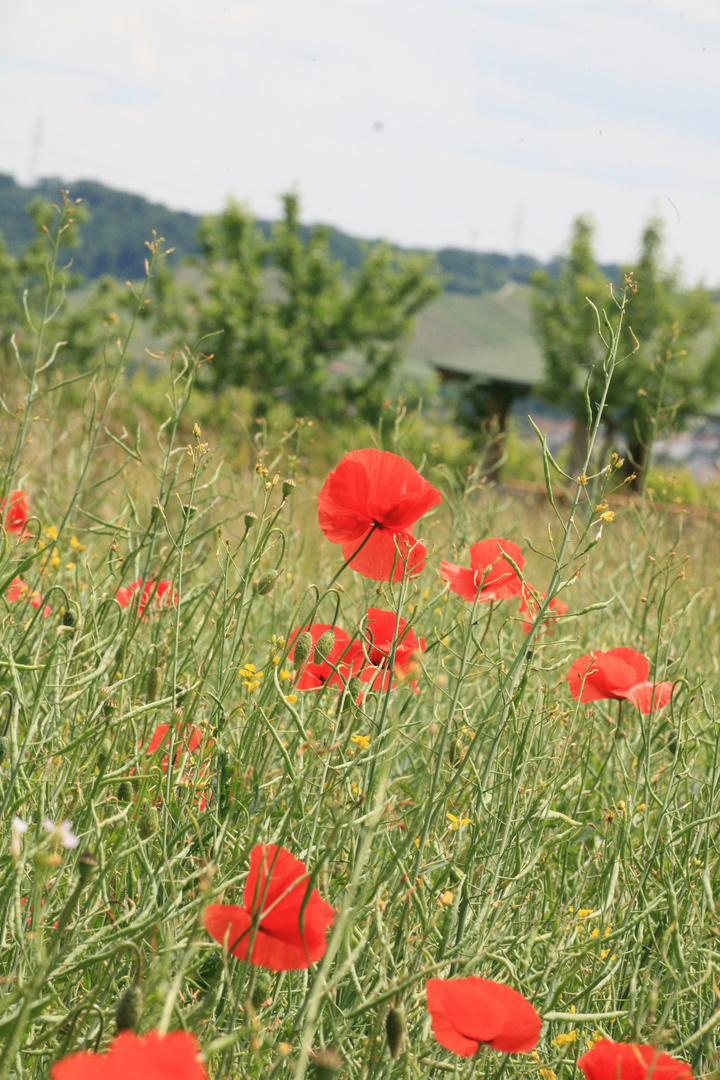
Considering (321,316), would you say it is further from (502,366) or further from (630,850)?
(630,850)

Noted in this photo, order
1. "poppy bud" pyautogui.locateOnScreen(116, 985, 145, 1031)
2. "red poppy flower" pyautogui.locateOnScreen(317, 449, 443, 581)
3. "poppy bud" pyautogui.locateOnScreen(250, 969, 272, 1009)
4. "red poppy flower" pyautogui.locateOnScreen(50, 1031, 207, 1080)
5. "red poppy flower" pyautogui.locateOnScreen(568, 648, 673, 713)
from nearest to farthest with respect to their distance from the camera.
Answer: "red poppy flower" pyautogui.locateOnScreen(50, 1031, 207, 1080)
"poppy bud" pyautogui.locateOnScreen(116, 985, 145, 1031)
"poppy bud" pyautogui.locateOnScreen(250, 969, 272, 1009)
"red poppy flower" pyautogui.locateOnScreen(317, 449, 443, 581)
"red poppy flower" pyautogui.locateOnScreen(568, 648, 673, 713)

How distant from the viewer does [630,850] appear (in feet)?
4.04

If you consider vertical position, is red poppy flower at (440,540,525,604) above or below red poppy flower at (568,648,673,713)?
above

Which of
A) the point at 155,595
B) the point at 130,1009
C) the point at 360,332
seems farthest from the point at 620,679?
the point at 360,332

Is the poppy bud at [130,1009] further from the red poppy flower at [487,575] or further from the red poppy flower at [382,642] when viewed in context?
the red poppy flower at [487,575]

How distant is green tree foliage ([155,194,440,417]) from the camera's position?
17.0 m

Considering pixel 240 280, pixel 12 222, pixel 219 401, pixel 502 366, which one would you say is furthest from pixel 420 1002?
pixel 12 222

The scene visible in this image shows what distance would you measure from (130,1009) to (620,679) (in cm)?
88

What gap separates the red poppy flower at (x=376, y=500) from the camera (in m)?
1.16

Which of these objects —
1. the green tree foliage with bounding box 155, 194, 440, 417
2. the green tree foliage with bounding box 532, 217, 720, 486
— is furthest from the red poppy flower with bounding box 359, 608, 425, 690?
the green tree foliage with bounding box 532, 217, 720, 486

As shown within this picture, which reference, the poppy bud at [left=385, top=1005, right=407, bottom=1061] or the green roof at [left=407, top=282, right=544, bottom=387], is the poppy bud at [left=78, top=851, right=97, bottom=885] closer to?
the poppy bud at [left=385, top=1005, right=407, bottom=1061]

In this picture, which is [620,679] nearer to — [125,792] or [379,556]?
[379,556]

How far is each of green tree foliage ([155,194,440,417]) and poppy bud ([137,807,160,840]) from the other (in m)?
15.8

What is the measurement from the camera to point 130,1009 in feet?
2.04
